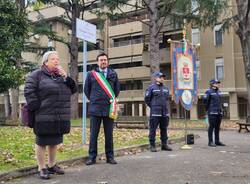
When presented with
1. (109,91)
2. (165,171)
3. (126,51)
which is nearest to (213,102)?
(109,91)

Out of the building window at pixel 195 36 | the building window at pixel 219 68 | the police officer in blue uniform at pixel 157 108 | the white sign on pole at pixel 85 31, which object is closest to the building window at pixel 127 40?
the building window at pixel 195 36

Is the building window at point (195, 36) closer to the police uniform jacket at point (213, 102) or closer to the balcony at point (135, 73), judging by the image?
the balcony at point (135, 73)

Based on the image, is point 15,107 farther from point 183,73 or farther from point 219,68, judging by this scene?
point 183,73

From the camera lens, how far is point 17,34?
1845cm

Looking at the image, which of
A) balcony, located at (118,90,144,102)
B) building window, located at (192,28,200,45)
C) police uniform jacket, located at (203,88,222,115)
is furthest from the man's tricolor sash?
balcony, located at (118,90,144,102)

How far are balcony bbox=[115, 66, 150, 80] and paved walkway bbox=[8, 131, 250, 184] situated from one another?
40.6 meters

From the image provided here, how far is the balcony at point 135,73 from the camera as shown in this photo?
164 feet

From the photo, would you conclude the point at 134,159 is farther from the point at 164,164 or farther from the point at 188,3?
the point at 188,3

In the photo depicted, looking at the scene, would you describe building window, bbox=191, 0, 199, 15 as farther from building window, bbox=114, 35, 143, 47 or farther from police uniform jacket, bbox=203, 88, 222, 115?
building window, bbox=114, 35, 143, 47

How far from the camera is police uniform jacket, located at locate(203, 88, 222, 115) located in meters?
12.0

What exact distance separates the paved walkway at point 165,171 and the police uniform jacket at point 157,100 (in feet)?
4.57

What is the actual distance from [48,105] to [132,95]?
44.2m

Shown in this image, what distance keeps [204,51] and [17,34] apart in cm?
2537

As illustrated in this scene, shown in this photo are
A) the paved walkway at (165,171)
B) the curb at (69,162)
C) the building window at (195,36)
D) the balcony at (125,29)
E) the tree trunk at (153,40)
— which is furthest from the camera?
the balcony at (125,29)
